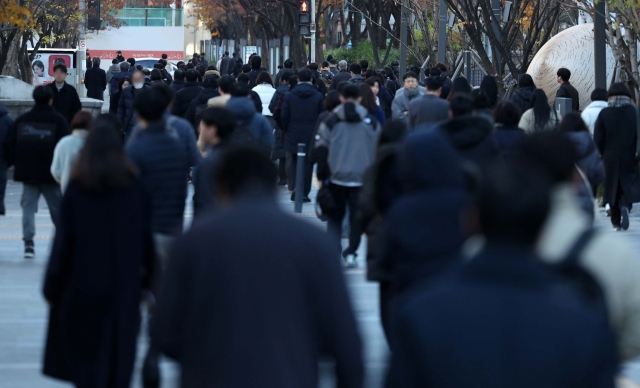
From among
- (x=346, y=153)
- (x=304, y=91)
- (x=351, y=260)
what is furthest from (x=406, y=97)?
(x=346, y=153)

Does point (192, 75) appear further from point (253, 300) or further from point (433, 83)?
point (253, 300)

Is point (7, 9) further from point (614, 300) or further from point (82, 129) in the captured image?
point (614, 300)

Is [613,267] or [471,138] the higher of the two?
[471,138]

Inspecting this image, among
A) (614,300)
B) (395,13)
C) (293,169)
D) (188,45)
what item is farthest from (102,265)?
(188,45)

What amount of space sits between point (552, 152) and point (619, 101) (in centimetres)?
902

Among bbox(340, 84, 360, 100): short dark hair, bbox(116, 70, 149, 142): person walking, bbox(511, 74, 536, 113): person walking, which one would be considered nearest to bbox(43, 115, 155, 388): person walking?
bbox(340, 84, 360, 100): short dark hair

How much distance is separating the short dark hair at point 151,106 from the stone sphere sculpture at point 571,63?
1804 cm

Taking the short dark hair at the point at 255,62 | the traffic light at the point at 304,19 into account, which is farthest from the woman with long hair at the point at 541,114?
the traffic light at the point at 304,19

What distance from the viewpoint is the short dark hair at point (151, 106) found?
260 inches

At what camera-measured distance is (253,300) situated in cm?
333

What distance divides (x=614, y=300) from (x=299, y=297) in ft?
3.32

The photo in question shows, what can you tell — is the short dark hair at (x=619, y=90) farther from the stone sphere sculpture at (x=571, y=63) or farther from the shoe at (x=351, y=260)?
the stone sphere sculpture at (x=571, y=63)

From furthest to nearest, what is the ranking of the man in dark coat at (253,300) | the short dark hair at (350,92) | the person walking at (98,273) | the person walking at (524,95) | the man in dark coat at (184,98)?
the man in dark coat at (184,98)
the person walking at (524,95)
the short dark hair at (350,92)
the person walking at (98,273)
the man in dark coat at (253,300)

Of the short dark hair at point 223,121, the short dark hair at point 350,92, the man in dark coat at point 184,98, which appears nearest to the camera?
the short dark hair at point 223,121
